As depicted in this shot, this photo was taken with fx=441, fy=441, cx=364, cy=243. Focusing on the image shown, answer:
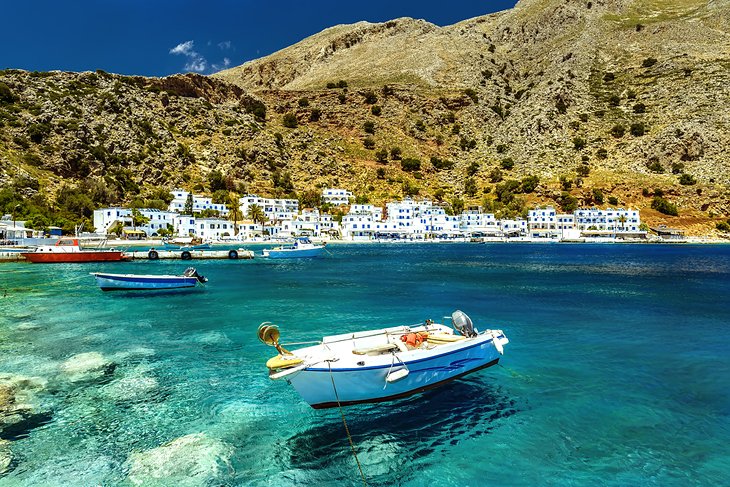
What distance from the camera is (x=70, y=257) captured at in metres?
57.0

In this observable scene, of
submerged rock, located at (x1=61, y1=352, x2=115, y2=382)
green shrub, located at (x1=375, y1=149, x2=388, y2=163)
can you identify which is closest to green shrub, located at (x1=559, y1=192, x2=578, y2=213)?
green shrub, located at (x1=375, y1=149, x2=388, y2=163)

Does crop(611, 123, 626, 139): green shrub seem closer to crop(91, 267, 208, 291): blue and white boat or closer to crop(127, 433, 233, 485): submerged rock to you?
crop(91, 267, 208, 291): blue and white boat

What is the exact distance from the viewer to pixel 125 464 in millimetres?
9391

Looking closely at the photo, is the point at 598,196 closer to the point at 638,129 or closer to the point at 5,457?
the point at 638,129

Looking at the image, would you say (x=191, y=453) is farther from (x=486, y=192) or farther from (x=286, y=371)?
(x=486, y=192)

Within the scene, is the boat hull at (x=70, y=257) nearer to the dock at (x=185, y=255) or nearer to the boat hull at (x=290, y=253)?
the dock at (x=185, y=255)

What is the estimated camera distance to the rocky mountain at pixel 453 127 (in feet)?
387

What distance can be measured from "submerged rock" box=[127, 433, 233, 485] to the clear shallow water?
0.22 meters

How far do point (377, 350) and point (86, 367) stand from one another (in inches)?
423

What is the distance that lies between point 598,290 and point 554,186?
105m

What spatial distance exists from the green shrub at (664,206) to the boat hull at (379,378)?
434ft

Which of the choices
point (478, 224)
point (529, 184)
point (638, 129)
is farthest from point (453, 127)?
point (638, 129)

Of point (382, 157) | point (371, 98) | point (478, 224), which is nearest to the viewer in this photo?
point (478, 224)

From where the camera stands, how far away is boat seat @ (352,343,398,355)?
40.3ft
